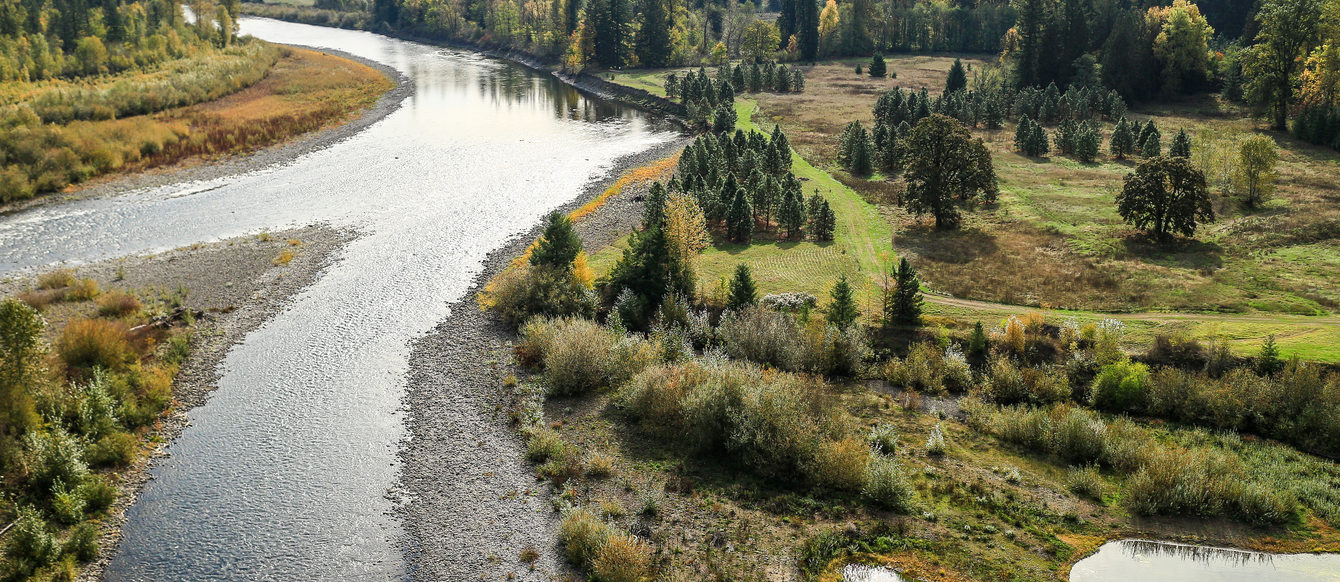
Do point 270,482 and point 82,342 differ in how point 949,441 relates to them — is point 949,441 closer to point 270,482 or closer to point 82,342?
point 270,482

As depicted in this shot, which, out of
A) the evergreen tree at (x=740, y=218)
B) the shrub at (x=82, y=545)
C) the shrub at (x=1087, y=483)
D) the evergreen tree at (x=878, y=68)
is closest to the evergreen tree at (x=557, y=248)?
the evergreen tree at (x=740, y=218)

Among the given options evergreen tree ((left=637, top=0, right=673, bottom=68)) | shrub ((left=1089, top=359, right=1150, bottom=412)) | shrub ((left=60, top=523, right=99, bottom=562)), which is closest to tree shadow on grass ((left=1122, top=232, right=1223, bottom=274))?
shrub ((left=1089, top=359, right=1150, bottom=412))

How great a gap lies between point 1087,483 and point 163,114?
299 feet

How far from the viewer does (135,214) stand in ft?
198

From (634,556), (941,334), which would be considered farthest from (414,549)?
(941,334)

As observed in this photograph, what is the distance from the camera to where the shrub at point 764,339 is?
1510 inches

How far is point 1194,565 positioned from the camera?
25.7 m

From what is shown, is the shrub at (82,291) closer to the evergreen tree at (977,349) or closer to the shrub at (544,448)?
the shrub at (544,448)

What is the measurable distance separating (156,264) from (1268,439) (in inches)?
2351

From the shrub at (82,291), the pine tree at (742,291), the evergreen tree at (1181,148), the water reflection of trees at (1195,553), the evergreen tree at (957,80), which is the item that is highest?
the evergreen tree at (957,80)

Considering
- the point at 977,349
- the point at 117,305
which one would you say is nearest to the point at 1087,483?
the point at 977,349

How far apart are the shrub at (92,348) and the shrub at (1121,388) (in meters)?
43.5

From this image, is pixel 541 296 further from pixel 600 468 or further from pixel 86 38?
pixel 86 38

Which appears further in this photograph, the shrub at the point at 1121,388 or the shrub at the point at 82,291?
the shrub at the point at 82,291
